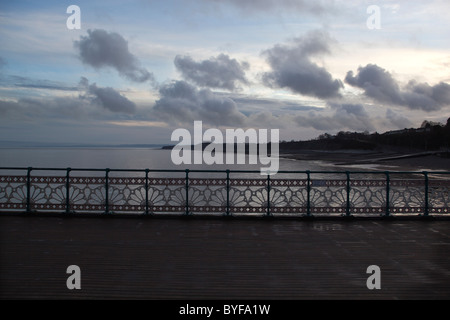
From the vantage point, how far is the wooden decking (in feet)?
17.3

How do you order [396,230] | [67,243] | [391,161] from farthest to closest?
[391,161]
[396,230]
[67,243]

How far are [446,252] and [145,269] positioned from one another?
217 inches

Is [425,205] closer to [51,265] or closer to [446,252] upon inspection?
[446,252]

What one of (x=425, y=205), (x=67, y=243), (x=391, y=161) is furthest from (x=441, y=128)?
(x=67, y=243)

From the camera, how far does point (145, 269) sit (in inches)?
239

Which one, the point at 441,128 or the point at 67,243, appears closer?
the point at 67,243

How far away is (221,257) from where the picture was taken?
676cm

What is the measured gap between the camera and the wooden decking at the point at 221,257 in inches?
208

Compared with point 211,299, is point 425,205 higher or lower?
higher

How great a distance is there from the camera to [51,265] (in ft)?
20.4

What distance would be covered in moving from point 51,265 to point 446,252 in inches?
277
